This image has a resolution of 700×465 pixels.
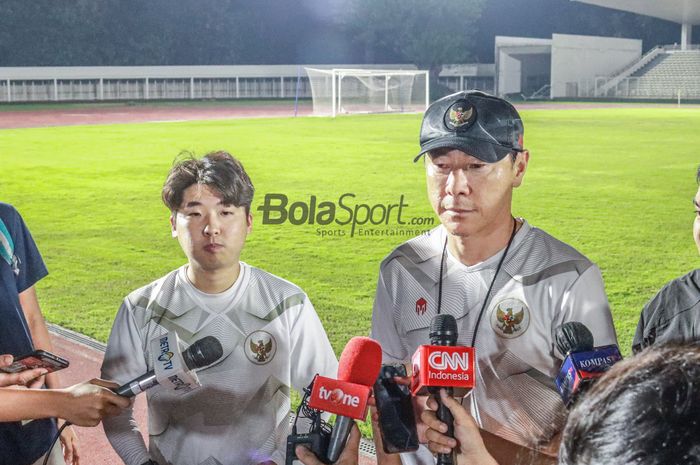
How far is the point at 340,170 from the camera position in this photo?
14.6 meters

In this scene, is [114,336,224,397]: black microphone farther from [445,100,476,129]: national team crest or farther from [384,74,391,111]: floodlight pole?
[384,74,391,111]: floodlight pole

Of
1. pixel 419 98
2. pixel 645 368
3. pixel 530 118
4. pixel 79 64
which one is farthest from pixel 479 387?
pixel 419 98

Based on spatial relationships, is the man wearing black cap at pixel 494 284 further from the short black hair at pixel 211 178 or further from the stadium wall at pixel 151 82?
the stadium wall at pixel 151 82

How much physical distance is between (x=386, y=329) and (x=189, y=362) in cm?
66

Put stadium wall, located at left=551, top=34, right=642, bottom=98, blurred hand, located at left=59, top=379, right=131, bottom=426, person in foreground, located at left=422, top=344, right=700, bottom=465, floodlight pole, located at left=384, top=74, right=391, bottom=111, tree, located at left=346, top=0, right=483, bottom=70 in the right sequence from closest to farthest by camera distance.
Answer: person in foreground, located at left=422, top=344, right=700, bottom=465
blurred hand, located at left=59, top=379, right=131, bottom=426
floodlight pole, located at left=384, top=74, right=391, bottom=111
stadium wall, located at left=551, top=34, right=642, bottom=98
tree, located at left=346, top=0, right=483, bottom=70

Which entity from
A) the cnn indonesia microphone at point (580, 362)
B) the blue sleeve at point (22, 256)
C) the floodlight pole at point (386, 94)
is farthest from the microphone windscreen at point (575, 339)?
the floodlight pole at point (386, 94)

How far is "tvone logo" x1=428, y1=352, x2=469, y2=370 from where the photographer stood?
170 cm

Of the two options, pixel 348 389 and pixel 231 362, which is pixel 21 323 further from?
pixel 348 389

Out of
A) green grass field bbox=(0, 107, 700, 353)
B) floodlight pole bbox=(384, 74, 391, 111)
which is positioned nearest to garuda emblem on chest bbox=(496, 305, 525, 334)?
green grass field bbox=(0, 107, 700, 353)

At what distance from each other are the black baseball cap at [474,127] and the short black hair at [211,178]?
595 millimetres

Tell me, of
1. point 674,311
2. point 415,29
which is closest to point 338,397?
point 674,311

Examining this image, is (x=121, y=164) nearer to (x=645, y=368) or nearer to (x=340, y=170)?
(x=340, y=170)

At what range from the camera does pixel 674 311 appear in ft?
8.32

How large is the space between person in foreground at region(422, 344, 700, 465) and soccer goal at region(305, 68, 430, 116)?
2592 centimetres
